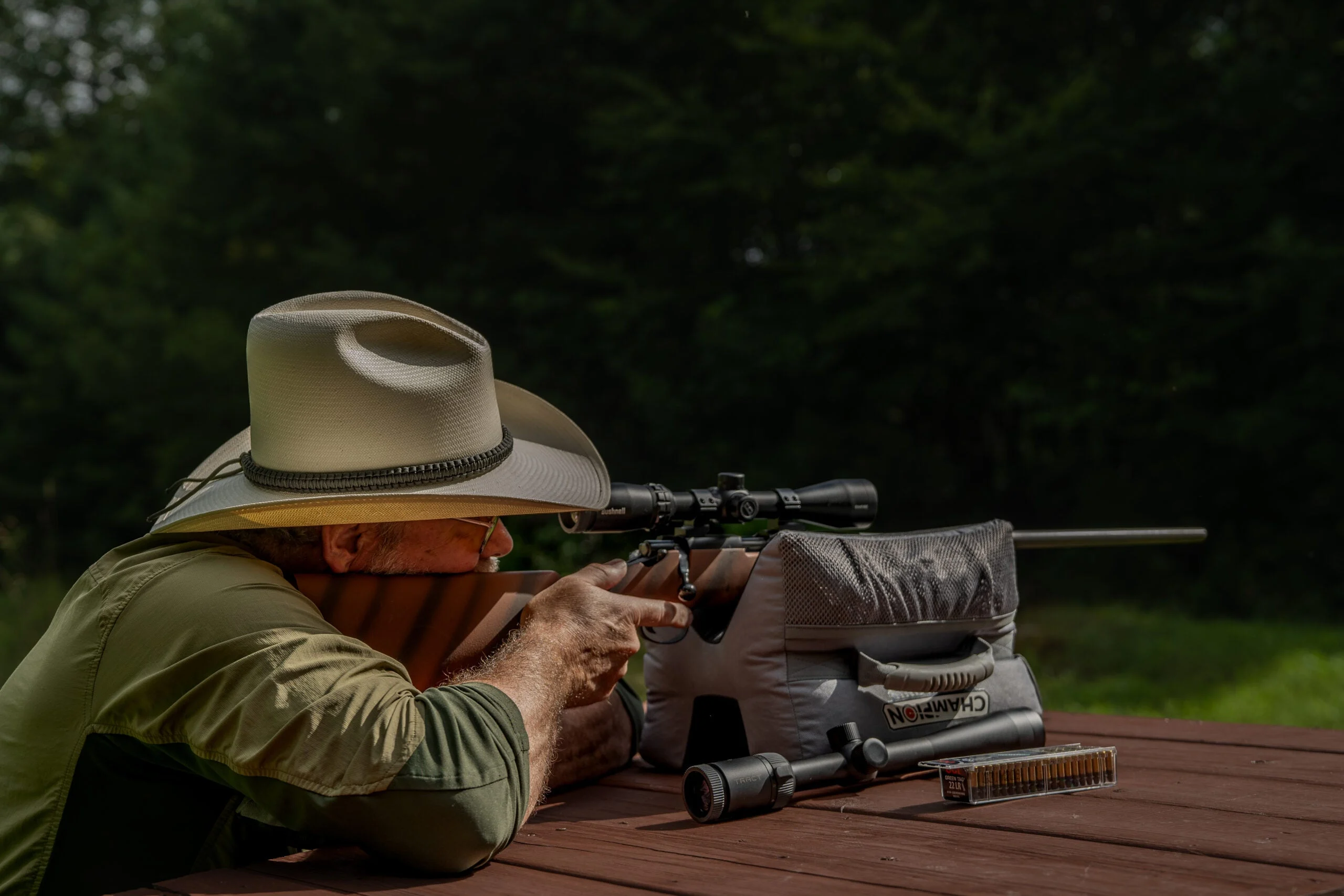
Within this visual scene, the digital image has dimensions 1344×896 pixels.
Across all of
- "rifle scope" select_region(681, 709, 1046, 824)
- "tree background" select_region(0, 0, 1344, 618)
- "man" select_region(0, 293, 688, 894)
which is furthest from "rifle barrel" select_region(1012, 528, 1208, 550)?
"tree background" select_region(0, 0, 1344, 618)

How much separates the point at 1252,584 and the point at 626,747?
10585 mm

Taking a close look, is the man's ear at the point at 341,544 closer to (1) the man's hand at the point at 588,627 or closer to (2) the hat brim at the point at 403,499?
(2) the hat brim at the point at 403,499

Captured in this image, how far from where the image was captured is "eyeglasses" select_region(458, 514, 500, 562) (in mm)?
2414

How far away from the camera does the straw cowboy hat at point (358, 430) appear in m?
2.16

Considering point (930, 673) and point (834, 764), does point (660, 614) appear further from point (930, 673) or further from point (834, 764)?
point (930, 673)

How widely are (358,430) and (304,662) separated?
0.43 meters

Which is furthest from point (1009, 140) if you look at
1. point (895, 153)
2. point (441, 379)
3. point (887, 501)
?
point (441, 379)

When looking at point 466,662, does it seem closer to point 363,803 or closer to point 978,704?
point 363,803

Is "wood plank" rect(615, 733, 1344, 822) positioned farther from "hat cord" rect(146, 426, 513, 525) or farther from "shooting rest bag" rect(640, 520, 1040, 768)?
"hat cord" rect(146, 426, 513, 525)

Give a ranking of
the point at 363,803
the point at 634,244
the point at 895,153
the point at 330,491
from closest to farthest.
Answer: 1. the point at 363,803
2. the point at 330,491
3. the point at 895,153
4. the point at 634,244

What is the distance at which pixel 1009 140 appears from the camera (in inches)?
459

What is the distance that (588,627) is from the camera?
2359 mm

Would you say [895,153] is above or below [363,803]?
above

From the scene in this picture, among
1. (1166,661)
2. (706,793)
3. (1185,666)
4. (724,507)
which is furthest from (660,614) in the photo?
(1166,661)
